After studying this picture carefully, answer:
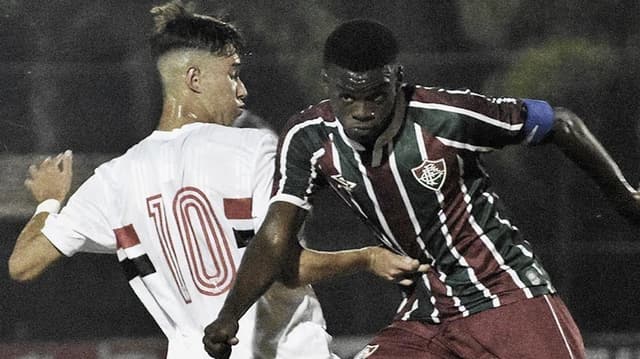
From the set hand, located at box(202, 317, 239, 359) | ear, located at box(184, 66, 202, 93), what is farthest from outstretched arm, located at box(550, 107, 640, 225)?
ear, located at box(184, 66, 202, 93)

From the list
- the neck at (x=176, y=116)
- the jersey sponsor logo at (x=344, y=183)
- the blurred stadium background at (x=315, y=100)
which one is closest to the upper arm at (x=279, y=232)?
the jersey sponsor logo at (x=344, y=183)

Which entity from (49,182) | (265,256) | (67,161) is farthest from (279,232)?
(67,161)

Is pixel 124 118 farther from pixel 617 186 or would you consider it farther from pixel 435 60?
pixel 617 186

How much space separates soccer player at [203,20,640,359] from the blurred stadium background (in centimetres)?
120

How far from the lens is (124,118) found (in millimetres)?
4352

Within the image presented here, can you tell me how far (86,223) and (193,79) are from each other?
455 mm

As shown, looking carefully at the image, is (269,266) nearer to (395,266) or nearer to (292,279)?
(292,279)

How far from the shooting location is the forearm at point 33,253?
140 inches

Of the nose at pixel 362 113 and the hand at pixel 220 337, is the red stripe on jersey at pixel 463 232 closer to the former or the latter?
the nose at pixel 362 113

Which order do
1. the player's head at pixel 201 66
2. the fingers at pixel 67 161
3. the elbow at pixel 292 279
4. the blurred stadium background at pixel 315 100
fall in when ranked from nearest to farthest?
the elbow at pixel 292 279, the player's head at pixel 201 66, the fingers at pixel 67 161, the blurred stadium background at pixel 315 100

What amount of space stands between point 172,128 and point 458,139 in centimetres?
78

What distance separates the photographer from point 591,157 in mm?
3057

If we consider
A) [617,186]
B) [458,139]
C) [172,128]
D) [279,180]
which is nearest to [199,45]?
[172,128]

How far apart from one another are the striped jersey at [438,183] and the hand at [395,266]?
37mm
